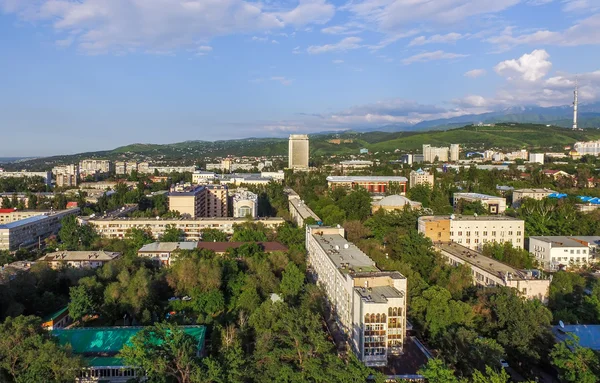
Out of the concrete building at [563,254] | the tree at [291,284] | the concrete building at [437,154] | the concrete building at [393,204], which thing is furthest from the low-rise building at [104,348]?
the concrete building at [437,154]

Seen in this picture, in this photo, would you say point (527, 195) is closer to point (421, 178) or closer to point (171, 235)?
point (421, 178)

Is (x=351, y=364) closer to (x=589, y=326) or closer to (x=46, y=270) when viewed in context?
(x=589, y=326)

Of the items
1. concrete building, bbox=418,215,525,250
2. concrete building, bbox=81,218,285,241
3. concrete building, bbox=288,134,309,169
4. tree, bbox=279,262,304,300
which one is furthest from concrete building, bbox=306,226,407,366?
concrete building, bbox=288,134,309,169

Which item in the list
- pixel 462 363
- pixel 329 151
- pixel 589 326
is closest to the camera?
pixel 462 363

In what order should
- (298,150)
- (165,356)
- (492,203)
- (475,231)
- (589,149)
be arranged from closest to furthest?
(165,356)
(475,231)
(492,203)
(589,149)
(298,150)

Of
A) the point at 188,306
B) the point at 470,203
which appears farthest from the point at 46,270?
the point at 470,203

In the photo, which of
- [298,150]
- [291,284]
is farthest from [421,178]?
[298,150]
